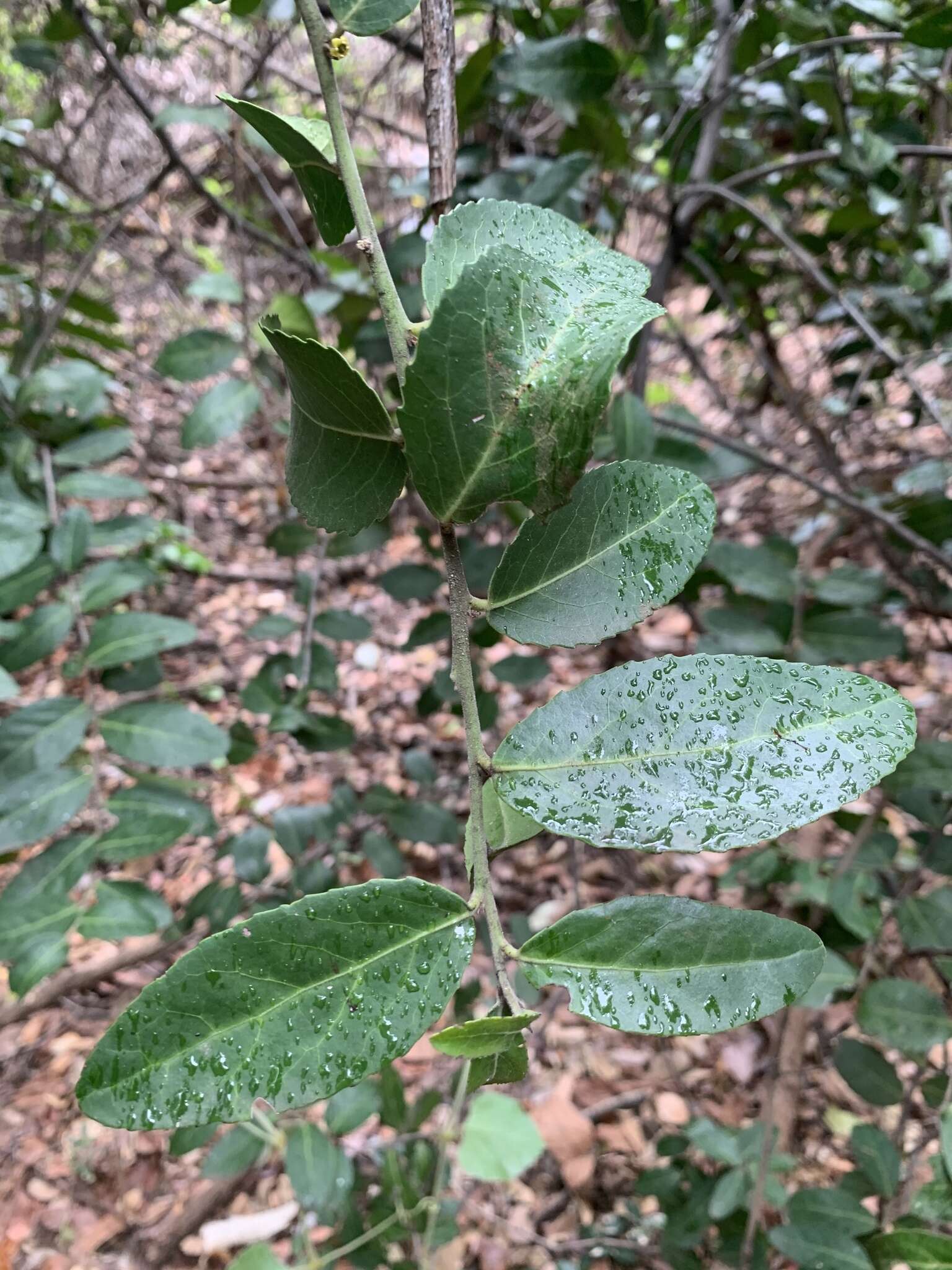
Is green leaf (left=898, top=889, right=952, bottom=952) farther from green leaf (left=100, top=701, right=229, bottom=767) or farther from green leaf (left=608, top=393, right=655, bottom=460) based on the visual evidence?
green leaf (left=100, top=701, right=229, bottom=767)

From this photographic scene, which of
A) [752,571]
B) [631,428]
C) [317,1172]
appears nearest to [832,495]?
[752,571]

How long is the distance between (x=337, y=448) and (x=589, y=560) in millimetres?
125

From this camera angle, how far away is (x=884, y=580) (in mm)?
962

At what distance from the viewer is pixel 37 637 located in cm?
85

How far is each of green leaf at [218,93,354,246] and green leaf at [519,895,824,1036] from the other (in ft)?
Answer: 1.16

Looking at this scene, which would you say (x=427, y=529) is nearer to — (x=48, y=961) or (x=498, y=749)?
(x=48, y=961)

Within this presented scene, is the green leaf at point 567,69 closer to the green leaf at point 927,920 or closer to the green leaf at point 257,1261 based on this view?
the green leaf at point 927,920

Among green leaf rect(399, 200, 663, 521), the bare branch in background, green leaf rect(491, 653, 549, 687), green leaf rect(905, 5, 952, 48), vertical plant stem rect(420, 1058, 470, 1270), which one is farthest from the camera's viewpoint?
green leaf rect(491, 653, 549, 687)

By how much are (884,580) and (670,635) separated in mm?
1024

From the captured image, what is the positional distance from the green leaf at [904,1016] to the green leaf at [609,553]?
641 millimetres

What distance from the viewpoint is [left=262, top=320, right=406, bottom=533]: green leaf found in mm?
297

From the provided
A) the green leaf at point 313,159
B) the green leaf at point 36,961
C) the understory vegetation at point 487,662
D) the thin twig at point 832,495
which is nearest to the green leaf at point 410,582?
the understory vegetation at point 487,662

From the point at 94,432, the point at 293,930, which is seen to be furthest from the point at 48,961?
the point at 94,432

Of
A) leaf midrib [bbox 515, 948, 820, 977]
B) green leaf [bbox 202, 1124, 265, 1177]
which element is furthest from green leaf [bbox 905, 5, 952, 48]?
green leaf [bbox 202, 1124, 265, 1177]
